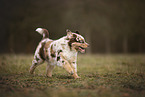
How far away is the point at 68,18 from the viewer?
20.7m

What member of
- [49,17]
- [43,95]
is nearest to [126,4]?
[49,17]

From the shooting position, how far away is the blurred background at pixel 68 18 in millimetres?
19531

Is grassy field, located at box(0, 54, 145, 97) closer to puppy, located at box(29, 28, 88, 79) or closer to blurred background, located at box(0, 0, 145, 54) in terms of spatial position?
puppy, located at box(29, 28, 88, 79)

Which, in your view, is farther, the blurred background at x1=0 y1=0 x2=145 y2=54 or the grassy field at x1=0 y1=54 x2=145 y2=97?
the blurred background at x1=0 y1=0 x2=145 y2=54

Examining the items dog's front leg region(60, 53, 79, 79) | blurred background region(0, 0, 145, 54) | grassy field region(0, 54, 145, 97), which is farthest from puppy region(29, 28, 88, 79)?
blurred background region(0, 0, 145, 54)

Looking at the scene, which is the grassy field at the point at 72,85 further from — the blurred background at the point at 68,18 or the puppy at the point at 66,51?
the blurred background at the point at 68,18

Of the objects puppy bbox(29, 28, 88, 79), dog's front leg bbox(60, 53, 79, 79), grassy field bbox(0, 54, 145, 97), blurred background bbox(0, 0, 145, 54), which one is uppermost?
blurred background bbox(0, 0, 145, 54)

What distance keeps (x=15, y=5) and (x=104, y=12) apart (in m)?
10.2

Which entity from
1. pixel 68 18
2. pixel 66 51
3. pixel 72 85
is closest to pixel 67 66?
pixel 66 51

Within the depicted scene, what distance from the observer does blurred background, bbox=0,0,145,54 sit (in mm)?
19531

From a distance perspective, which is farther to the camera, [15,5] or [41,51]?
[15,5]

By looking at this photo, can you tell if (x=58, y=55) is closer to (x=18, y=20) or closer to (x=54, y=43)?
(x=54, y=43)

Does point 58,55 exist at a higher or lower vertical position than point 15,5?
lower

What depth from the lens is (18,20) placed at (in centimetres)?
1956
